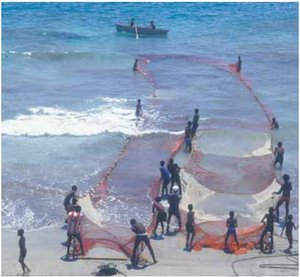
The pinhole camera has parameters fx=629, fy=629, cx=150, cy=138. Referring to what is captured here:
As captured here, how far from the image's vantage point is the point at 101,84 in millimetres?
33188

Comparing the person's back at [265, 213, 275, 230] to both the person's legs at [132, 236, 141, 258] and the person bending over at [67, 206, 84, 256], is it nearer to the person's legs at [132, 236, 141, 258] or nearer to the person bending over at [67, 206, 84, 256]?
Answer: the person's legs at [132, 236, 141, 258]

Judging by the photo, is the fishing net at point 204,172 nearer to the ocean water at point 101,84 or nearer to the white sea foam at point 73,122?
the ocean water at point 101,84

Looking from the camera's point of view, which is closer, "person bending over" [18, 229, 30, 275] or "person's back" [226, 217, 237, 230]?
"person bending over" [18, 229, 30, 275]

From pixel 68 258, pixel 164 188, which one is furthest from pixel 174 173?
pixel 68 258

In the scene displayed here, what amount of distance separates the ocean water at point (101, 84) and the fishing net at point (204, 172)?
27 centimetres

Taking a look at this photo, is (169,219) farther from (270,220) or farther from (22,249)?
(22,249)

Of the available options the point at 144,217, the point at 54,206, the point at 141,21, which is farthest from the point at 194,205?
the point at 141,21

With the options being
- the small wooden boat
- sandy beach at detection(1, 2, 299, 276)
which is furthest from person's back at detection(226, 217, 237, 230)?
the small wooden boat

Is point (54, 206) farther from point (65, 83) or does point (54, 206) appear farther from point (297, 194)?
point (65, 83)

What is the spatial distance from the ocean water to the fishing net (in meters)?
0.27

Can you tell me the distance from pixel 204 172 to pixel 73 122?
8.03 metres

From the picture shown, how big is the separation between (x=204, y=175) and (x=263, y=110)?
359 inches

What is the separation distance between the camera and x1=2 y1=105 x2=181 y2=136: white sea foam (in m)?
24.8

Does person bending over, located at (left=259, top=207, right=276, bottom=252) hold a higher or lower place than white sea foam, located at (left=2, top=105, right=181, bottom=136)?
lower
